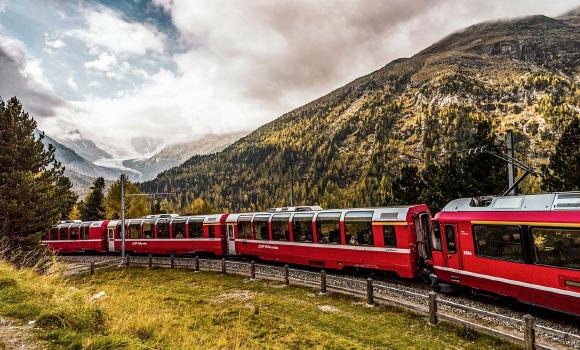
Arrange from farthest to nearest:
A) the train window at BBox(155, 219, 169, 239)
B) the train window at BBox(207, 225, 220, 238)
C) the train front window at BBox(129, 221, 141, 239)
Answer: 1. the train front window at BBox(129, 221, 141, 239)
2. the train window at BBox(155, 219, 169, 239)
3. the train window at BBox(207, 225, 220, 238)

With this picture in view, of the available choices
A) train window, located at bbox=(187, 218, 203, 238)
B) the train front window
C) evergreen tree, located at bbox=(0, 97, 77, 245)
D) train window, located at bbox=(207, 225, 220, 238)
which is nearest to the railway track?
train window, located at bbox=(207, 225, 220, 238)

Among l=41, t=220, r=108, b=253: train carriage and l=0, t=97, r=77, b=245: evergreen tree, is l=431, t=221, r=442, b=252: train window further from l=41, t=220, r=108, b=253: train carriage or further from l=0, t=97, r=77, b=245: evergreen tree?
l=41, t=220, r=108, b=253: train carriage

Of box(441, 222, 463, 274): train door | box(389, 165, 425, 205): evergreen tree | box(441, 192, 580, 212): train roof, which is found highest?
box(389, 165, 425, 205): evergreen tree

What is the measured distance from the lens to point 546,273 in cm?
1120

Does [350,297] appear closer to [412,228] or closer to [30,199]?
[412,228]

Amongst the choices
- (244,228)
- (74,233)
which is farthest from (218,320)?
(74,233)

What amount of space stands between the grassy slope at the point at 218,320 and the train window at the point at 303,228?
4.56m

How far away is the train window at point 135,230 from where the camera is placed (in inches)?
1375

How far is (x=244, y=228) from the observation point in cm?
2716

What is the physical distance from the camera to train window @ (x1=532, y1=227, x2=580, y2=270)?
1045 cm

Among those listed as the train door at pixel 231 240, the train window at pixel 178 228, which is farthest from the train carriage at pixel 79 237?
the train door at pixel 231 240

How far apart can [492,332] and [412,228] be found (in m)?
7.17

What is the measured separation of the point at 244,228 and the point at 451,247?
15.7m

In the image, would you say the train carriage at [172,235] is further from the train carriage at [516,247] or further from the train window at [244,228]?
the train carriage at [516,247]
